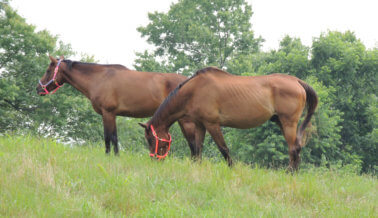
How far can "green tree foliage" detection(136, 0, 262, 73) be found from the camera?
32.1m

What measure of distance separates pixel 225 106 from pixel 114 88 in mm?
2999

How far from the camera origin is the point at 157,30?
33.7m

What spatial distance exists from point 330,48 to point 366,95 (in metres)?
4.33

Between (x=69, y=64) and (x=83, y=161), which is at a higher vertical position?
(x=69, y=64)

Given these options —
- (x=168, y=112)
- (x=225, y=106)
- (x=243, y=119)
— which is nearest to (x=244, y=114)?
(x=243, y=119)

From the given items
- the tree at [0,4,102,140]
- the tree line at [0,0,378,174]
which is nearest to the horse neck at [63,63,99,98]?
the tree line at [0,0,378,174]

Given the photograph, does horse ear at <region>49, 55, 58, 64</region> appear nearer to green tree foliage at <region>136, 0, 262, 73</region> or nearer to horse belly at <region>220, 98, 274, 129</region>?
horse belly at <region>220, 98, 274, 129</region>

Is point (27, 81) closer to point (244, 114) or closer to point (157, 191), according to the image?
point (244, 114)

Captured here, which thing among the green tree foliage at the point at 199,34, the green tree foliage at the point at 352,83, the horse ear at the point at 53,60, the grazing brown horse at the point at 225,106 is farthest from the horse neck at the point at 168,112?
the green tree foliage at the point at 199,34

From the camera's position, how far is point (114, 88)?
8.93m

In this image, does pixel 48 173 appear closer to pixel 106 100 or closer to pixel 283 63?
pixel 106 100

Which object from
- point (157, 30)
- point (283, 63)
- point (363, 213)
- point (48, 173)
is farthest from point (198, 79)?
point (157, 30)

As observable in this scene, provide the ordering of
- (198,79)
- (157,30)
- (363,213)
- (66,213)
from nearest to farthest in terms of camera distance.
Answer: (66,213)
(363,213)
(198,79)
(157,30)

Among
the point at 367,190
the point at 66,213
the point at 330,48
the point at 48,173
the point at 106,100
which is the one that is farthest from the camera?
the point at 330,48
